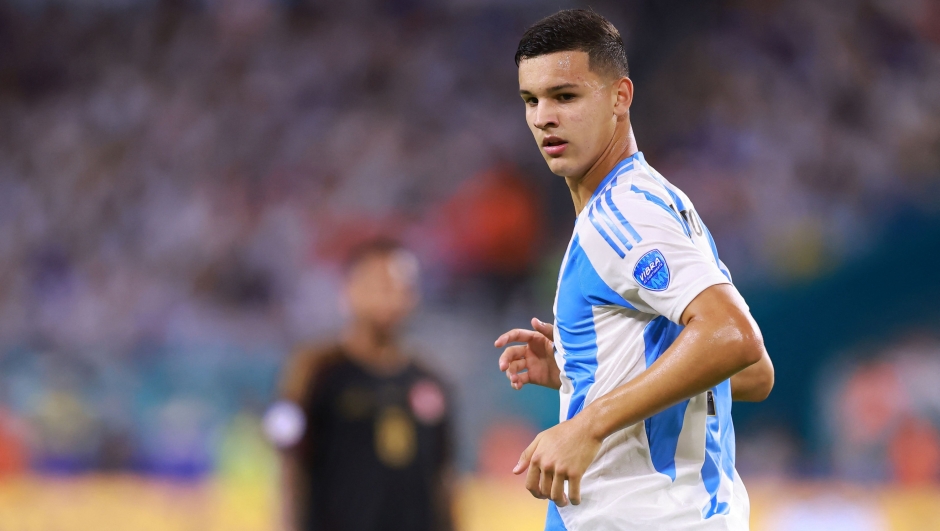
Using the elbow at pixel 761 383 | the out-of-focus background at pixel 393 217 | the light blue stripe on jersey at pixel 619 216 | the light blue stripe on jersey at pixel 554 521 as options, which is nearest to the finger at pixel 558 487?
the light blue stripe on jersey at pixel 554 521

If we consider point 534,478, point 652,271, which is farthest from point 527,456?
point 652,271

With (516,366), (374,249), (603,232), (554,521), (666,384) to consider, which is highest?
Answer: (374,249)

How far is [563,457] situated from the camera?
5.56ft

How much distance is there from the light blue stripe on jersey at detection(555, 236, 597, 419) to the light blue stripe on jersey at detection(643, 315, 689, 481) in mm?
126

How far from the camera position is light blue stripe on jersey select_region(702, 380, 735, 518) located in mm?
→ 1874

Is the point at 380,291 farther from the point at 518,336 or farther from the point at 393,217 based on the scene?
the point at 393,217

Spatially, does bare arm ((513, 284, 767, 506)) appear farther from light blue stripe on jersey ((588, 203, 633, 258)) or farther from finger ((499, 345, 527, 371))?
finger ((499, 345, 527, 371))

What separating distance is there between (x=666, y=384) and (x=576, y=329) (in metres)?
0.36

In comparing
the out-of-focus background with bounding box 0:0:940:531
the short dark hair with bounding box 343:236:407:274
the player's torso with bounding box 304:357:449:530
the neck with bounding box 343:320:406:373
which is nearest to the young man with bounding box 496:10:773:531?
the player's torso with bounding box 304:357:449:530

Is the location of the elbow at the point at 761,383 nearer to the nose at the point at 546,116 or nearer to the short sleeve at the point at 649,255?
the short sleeve at the point at 649,255

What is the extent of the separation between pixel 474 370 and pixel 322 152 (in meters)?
2.95

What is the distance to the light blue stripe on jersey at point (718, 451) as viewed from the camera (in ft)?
6.15

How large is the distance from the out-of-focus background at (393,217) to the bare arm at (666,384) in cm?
491

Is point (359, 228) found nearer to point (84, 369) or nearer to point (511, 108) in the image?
point (511, 108)
